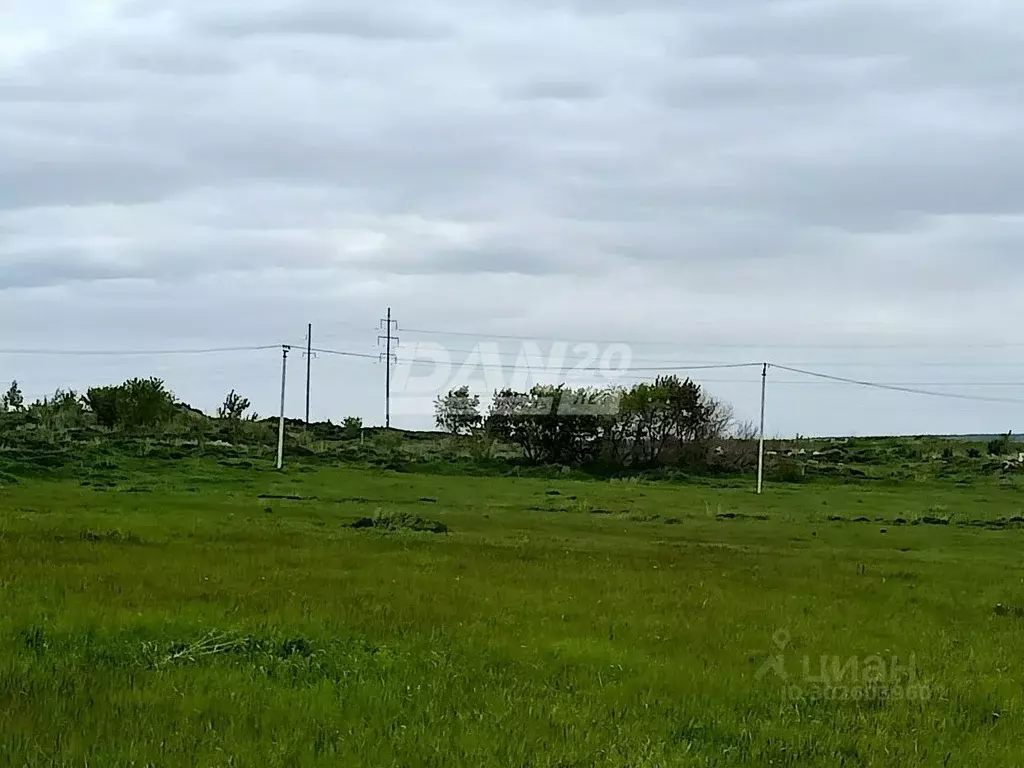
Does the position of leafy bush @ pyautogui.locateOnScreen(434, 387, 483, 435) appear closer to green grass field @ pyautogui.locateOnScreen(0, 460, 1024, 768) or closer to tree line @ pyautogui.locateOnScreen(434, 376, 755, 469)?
tree line @ pyautogui.locateOnScreen(434, 376, 755, 469)

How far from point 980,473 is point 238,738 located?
208ft

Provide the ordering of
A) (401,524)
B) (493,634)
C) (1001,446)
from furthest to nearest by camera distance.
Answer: (1001,446) < (401,524) < (493,634)

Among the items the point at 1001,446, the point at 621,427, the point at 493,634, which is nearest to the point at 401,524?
the point at 493,634

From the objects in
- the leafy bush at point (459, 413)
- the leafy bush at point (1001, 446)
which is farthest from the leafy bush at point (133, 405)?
the leafy bush at point (1001, 446)

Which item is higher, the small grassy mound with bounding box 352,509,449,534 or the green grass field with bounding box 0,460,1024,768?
the green grass field with bounding box 0,460,1024,768

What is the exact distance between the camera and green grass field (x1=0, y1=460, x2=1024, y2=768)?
859 cm

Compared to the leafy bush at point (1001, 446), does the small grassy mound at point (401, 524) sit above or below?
below

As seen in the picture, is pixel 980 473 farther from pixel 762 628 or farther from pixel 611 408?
pixel 762 628

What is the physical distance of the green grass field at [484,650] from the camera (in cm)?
859

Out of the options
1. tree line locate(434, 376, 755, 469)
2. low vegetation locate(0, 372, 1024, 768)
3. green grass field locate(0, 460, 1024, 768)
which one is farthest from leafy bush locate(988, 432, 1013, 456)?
green grass field locate(0, 460, 1024, 768)

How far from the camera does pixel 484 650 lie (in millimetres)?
12117

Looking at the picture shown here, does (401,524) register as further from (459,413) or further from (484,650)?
(459,413)

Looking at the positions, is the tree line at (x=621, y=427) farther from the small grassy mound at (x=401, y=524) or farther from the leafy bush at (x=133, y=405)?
the small grassy mound at (x=401, y=524)

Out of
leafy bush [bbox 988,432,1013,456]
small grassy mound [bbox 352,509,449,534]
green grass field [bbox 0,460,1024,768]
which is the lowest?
small grassy mound [bbox 352,509,449,534]
